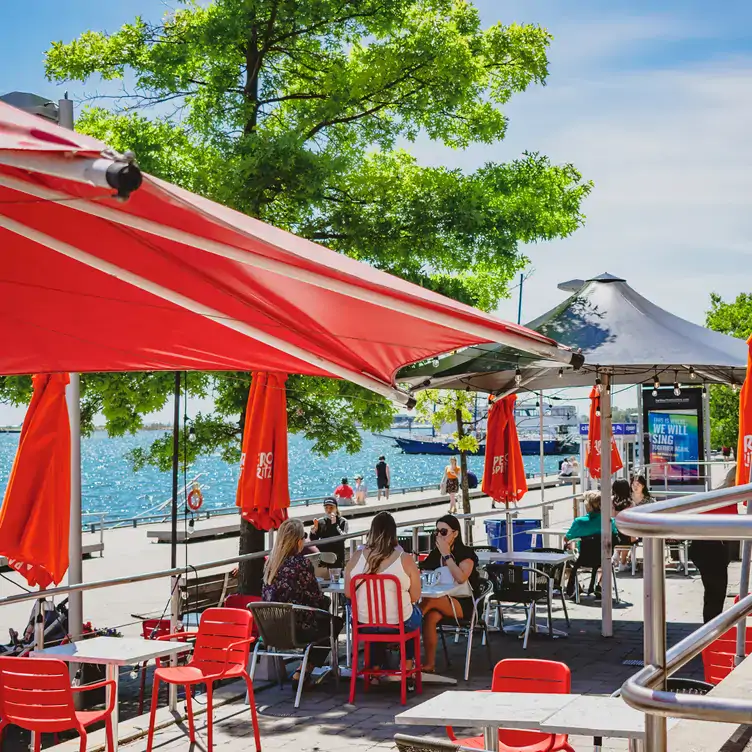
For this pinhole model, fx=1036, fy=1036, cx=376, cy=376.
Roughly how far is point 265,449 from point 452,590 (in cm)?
233

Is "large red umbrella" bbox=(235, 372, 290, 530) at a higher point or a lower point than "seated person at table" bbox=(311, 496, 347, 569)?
higher

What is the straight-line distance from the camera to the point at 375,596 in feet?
27.7

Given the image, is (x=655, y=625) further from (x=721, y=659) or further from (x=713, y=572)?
(x=713, y=572)

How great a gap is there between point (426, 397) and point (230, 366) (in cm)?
1472

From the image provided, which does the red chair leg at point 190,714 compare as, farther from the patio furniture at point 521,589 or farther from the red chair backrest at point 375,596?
the patio furniture at point 521,589

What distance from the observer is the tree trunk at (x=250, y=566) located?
13102mm

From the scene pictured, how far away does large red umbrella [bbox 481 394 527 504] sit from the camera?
1309 cm

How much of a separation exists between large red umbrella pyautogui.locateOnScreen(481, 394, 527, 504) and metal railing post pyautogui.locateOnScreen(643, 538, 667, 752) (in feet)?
33.5

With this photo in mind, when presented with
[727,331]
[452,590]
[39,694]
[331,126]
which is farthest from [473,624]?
[727,331]

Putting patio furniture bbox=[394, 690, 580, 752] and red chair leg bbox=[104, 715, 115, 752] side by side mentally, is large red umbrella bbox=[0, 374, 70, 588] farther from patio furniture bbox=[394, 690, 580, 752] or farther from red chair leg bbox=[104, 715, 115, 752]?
patio furniture bbox=[394, 690, 580, 752]

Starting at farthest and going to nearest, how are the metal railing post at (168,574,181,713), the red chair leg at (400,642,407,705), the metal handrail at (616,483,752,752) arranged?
the red chair leg at (400,642,407,705) < the metal railing post at (168,574,181,713) < the metal handrail at (616,483,752,752)

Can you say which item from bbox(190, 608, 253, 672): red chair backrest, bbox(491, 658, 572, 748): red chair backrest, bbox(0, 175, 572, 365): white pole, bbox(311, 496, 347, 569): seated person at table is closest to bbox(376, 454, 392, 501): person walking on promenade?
bbox(311, 496, 347, 569): seated person at table

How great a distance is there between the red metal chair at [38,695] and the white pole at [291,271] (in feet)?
9.43

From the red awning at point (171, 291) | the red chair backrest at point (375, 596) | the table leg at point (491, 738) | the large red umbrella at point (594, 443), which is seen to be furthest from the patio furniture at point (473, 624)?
the large red umbrella at point (594, 443)
